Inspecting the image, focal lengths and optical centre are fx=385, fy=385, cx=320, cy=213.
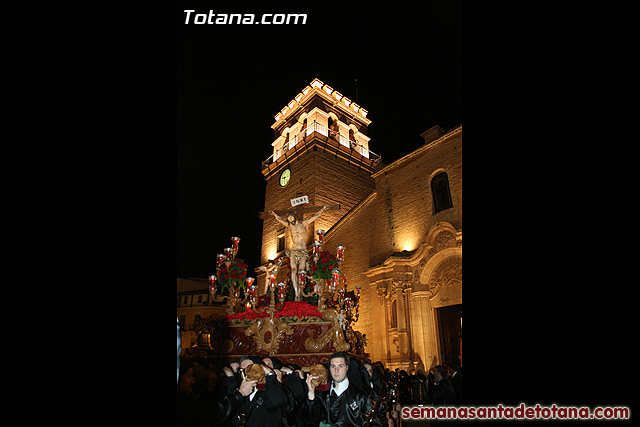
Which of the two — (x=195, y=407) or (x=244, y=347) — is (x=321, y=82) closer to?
(x=244, y=347)

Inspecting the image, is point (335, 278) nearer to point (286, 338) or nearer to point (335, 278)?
point (335, 278)

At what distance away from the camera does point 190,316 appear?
105 ft

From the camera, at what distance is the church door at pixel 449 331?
44.4ft

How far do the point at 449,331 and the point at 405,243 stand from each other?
3.69 m

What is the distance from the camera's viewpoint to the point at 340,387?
4348 mm

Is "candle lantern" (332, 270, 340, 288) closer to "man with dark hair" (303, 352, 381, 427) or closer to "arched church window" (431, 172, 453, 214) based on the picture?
"man with dark hair" (303, 352, 381, 427)

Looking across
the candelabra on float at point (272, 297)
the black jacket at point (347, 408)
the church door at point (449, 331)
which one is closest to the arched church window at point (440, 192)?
the church door at point (449, 331)

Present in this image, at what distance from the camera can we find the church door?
44.4 ft

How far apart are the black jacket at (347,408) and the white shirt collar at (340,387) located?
3cm

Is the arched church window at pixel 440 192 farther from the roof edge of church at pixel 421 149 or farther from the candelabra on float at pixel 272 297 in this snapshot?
the candelabra on float at pixel 272 297

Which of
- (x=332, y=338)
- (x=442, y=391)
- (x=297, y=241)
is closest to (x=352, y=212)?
(x=297, y=241)

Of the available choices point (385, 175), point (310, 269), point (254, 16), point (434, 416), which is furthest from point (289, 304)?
point (385, 175)

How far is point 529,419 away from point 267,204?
24.0 meters

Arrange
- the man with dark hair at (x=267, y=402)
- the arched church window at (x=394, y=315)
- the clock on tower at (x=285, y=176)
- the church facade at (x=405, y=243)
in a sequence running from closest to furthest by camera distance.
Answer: the man with dark hair at (x=267, y=402)
the church facade at (x=405, y=243)
the arched church window at (x=394, y=315)
the clock on tower at (x=285, y=176)
